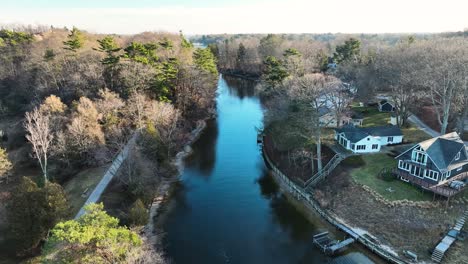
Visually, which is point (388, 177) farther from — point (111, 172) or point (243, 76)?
point (243, 76)

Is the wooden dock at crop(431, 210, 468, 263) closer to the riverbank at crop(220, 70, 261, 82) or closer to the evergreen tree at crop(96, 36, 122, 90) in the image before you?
the evergreen tree at crop(96, 36, 122, 90)

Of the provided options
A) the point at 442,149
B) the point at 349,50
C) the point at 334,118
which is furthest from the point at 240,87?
the point at 442,149

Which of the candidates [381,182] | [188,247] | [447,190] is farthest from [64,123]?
[447,190]

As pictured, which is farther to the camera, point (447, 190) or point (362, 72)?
point (362, 72)

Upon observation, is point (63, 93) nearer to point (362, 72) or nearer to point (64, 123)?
point (64, 123)

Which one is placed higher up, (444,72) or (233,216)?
(444,72)

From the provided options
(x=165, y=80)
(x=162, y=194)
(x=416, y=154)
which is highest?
(x=165, y=80)

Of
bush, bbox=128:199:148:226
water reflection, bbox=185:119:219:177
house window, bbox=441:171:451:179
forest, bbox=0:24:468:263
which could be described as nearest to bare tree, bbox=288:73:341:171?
forest, bbox=0:24:468:263
